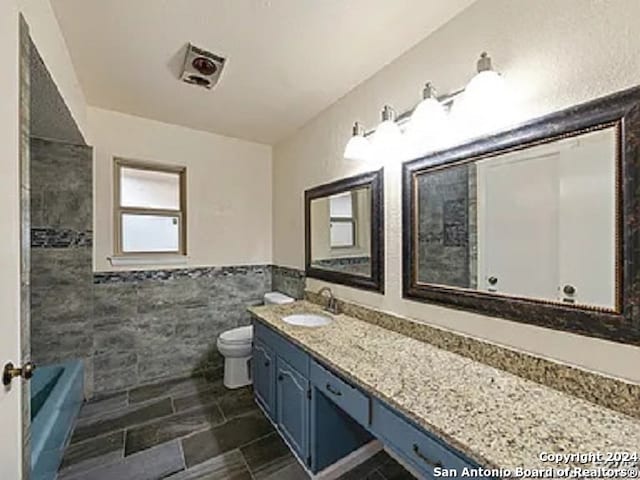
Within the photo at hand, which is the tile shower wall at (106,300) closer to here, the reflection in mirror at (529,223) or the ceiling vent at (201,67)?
the ceiling vent at (201,67)

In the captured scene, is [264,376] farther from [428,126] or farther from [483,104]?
[483,104]

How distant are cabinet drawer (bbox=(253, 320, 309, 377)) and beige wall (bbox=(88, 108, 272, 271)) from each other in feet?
3.49

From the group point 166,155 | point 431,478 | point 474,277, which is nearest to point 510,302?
point 474,277

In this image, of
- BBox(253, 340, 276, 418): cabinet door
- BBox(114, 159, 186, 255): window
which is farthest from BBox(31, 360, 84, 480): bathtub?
BBox(253, 340, 276, 418): cabinet door

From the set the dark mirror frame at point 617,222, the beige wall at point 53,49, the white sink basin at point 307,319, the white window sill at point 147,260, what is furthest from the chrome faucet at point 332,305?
the beige wall at point 53,49

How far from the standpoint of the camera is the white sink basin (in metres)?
2.20

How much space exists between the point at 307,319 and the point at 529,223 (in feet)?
4.96

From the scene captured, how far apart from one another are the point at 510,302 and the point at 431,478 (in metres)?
0.72

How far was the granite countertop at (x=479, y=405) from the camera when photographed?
33.9 inches

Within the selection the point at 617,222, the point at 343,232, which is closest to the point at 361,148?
the point at 343,232

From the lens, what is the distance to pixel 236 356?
108 inches

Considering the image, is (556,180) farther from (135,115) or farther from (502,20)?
(135,115)

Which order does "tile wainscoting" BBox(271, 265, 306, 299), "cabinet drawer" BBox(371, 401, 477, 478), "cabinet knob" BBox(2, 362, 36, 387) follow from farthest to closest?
1. "tile wainscoting" BBox(271, 265, 306, 299)
2. "cabinet drawer" BBox(371, 401, 477, 478)
3. "cabinet knob" BBox(2, 362, 36, 387)

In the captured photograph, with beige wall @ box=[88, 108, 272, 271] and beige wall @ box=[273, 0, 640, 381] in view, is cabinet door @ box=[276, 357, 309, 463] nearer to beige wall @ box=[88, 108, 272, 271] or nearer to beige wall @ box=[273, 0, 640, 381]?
beige wall @ box=[273, 0, 640, 381]
